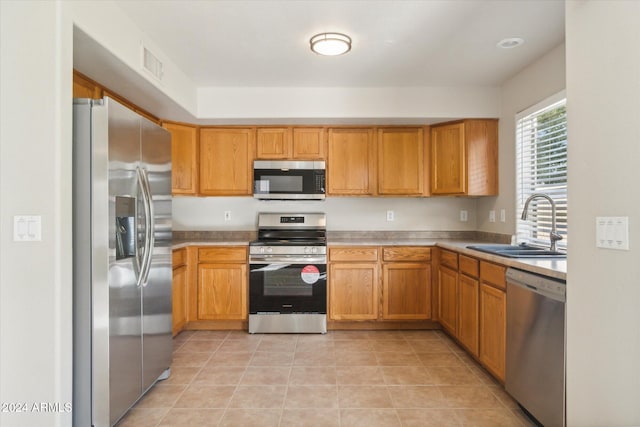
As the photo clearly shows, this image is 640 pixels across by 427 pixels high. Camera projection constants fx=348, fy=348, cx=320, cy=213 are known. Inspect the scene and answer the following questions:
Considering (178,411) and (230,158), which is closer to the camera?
(178,411)

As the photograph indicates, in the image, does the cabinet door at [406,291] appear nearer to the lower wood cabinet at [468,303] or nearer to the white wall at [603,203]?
the lower wood cabinet at [468,303]

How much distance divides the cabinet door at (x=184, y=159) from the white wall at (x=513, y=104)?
10.4 ft

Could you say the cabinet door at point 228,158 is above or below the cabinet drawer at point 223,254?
above

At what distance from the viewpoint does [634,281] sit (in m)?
1.18

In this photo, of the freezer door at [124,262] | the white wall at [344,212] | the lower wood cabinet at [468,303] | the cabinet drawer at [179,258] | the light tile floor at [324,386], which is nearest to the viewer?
the freezer door at [124,262]

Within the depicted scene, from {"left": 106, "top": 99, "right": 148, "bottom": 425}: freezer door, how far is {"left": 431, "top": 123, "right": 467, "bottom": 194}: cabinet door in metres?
2.88

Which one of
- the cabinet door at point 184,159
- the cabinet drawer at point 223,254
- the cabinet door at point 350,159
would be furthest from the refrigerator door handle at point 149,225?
the cabinet door at point 350,159

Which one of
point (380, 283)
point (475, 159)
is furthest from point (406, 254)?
point (475, 159)

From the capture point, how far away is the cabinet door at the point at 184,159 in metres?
3.67
